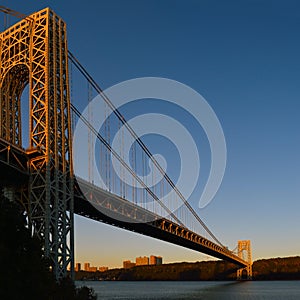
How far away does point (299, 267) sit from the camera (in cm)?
17788

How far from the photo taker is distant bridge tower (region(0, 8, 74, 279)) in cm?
3150

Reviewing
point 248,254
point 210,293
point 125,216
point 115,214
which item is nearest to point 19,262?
point 115,214

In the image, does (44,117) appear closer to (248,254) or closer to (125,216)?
(125,216)

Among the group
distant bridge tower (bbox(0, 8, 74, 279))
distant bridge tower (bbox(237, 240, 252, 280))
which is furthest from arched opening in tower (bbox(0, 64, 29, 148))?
distant bridge tower (bbox(237, 240, 252, 280))

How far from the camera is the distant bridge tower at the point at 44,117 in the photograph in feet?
103

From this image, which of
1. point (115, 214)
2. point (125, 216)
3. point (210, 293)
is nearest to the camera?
point (115, 214)

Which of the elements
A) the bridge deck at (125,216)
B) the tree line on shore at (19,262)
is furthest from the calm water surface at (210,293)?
the tree line on shore at (19,262)

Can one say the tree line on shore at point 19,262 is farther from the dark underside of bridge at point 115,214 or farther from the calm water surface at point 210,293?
the calm water surface at point 210,293

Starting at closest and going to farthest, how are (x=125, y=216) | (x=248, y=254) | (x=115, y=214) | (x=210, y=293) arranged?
(x=115, y=214)
(x=125, y=216)
(x=210, y=293)
(x=248, y=254)

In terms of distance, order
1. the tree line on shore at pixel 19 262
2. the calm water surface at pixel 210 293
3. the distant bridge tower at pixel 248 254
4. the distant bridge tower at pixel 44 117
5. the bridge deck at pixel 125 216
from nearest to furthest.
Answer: the tree line on shore at pixel 19 262 < the distant bridge tower at pixel 44 117 < the bridge deck at pixel 125 216 < the calm water surface at pixel 210 293 < the distant bridge tower at pixel 248 254

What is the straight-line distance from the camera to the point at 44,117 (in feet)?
107

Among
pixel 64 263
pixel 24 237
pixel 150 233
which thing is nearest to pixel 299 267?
pixel 150 233

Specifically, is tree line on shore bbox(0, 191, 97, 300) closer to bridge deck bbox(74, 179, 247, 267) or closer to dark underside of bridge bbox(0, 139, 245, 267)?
dark underside of bridge bbox(0, 139, 245, 267)

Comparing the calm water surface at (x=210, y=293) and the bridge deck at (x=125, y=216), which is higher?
the bridge deck at (x=125, y=216)
